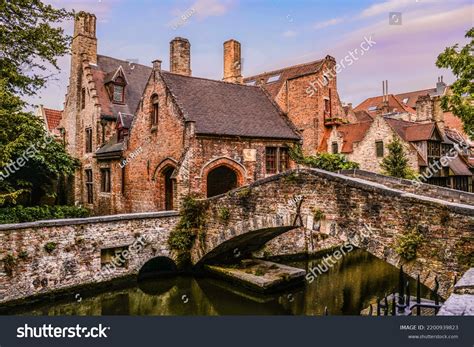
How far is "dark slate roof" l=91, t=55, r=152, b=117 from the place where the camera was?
24344mm

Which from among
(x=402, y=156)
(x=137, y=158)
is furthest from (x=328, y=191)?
(x=402, y=156)

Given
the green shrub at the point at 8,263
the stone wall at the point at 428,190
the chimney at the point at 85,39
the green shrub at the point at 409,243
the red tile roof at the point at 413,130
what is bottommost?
the green shrub at the point at 8,263

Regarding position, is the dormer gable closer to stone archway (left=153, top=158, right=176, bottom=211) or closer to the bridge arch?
stone archway (left=153, top=158, right=176, bottom=211)

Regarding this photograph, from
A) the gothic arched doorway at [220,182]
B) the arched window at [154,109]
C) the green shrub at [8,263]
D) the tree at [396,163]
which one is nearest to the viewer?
the green shrub at [8,263]

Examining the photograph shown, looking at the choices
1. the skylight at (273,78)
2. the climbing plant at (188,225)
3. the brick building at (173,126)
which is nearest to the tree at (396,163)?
the brick building at (173,126)

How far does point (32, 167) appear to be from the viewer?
1945 cm

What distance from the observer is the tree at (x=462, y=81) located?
46.1ft

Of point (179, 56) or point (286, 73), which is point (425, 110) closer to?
point (286, 73)

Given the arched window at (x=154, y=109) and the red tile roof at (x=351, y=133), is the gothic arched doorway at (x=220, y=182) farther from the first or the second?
the red tile roof at (x=351, y=133)

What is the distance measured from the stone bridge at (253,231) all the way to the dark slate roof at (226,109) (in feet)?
14.3

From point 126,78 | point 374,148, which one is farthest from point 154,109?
point 374,148

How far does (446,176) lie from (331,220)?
66.8 ft

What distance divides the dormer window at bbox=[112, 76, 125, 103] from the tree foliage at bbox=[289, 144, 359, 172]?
40.5ft

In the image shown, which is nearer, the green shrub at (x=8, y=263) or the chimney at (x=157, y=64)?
the green shrub at (x=8, y=263)
